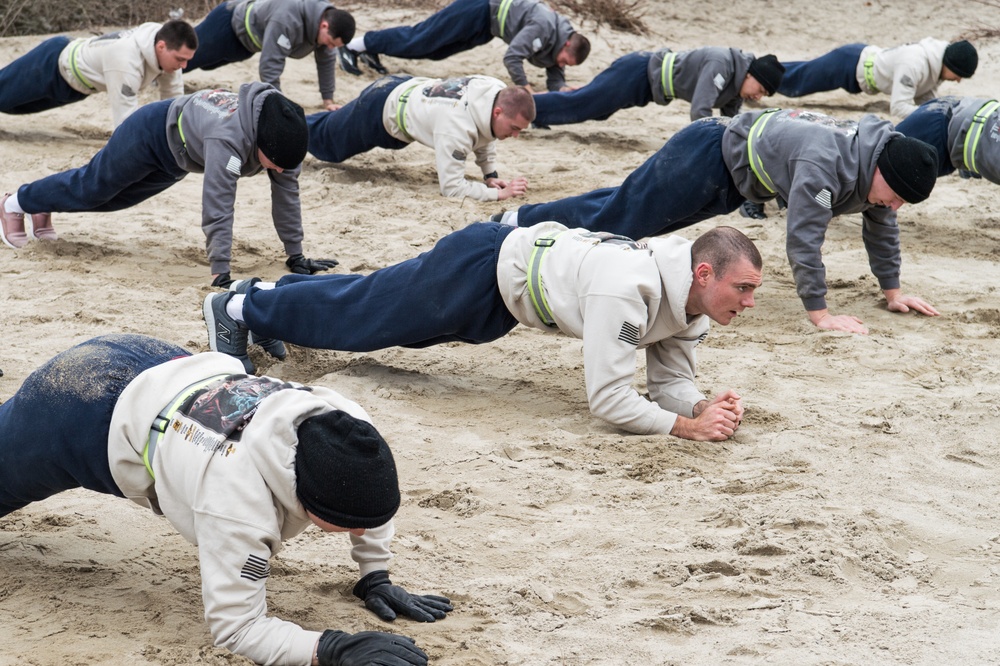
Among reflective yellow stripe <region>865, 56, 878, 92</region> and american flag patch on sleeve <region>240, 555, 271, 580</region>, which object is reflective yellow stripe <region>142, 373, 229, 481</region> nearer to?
american flag patch on sleeve <region>240, 555, 271, 580</region>

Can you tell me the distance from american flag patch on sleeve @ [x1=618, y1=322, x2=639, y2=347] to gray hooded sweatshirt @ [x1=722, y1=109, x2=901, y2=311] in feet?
4.62

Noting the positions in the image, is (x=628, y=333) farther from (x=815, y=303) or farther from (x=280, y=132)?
(x=280, y=132)

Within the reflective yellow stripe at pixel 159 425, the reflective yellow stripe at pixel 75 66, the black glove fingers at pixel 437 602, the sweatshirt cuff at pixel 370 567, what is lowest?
the black glove fingers at pixel 437 602

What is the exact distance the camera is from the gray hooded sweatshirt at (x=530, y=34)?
898 centimetres

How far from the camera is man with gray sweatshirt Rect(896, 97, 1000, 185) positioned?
574cm

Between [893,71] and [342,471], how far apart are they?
7.10 meters

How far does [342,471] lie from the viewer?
8.29ft

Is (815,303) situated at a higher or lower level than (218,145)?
lower

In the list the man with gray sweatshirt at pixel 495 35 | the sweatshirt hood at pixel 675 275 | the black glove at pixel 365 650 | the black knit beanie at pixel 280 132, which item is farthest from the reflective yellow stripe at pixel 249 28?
the black glove at pixel 365 650

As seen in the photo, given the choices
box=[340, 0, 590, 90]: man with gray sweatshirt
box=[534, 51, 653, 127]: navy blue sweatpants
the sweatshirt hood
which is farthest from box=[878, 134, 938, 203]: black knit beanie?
box=[340, 0, 590, 90]: man with gray sweatshirt

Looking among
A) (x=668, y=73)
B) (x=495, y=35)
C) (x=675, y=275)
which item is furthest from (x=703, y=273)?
(x=495, y=35)

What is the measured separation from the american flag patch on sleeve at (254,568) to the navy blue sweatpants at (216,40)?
260 inches

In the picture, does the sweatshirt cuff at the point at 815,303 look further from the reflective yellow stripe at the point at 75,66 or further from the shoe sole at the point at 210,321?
the reflective yellow stripe at the point at 75,66

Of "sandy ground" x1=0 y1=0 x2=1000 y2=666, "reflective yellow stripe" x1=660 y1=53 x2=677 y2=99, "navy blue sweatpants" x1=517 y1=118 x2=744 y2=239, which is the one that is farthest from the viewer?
"reflective yellow stripe" x1=660 y1=53 x2=677 y2=99
